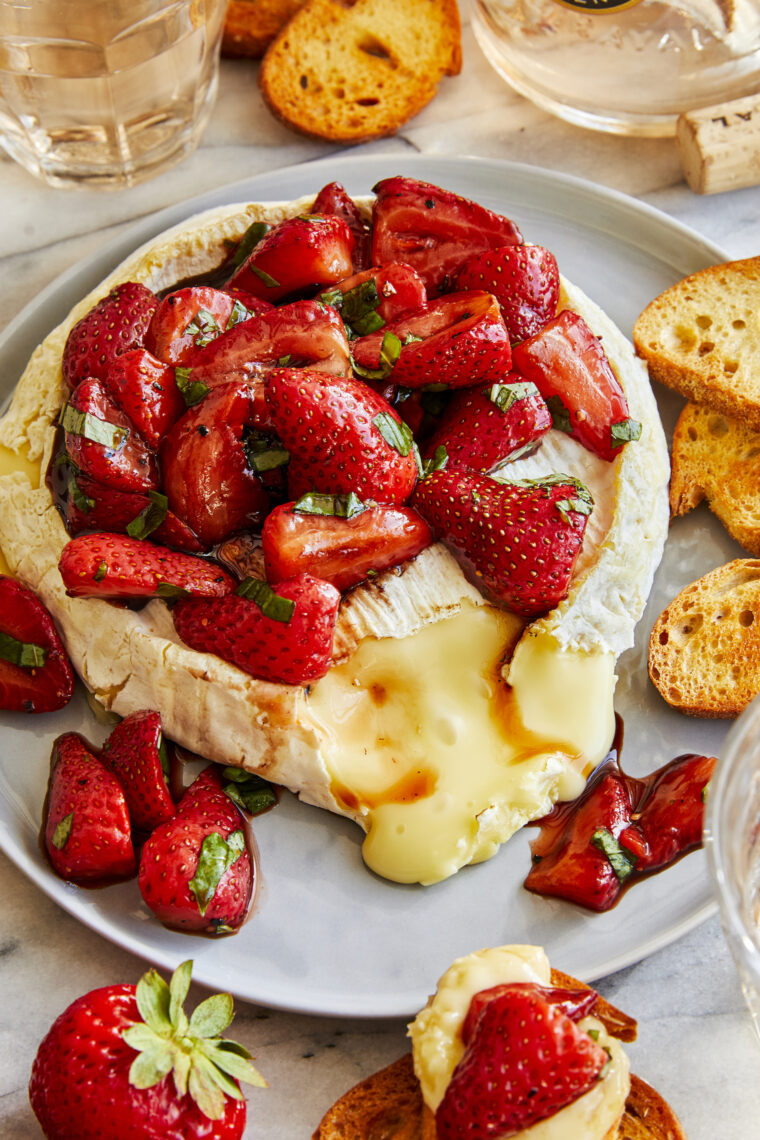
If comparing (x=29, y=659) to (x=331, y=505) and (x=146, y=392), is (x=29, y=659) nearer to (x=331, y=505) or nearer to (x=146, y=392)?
(x=146, y=392)

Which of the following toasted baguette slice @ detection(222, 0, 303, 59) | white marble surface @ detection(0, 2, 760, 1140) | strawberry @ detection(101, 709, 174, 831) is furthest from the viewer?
toasted baguette slice @ detection(222, 0, 303, 59)

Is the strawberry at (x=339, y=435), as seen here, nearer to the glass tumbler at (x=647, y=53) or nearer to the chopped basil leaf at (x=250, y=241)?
the chopped basil leaf at (x=250, y=241)

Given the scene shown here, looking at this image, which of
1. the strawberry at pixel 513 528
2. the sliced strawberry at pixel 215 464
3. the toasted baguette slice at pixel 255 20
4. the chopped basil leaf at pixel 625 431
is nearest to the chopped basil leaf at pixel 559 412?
the chopped basil leaf at pixel 625 431

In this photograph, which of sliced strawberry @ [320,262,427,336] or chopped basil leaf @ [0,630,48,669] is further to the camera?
sliced strawberry @ [320,262,427,336]

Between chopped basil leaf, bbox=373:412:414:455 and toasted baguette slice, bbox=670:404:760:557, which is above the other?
chopped basil leaf, bbox=373:412:414:455

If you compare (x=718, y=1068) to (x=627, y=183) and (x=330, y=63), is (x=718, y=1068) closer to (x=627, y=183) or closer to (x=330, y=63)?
(x=627, y=183)

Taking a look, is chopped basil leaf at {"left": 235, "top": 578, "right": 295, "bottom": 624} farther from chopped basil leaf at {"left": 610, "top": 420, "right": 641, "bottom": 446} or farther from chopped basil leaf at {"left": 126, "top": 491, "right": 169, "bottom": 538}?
chopped basil leaf at {"left": 610, "top": 420, "right": 641, "bottom": 446}

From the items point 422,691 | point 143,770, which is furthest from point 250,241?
point 143,770

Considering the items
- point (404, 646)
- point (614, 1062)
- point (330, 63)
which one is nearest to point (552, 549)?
point (404, 646)

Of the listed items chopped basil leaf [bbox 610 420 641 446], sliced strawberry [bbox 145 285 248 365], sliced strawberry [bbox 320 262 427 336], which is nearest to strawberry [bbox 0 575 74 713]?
sliced strawberry [bbox 145 285 248 365]
